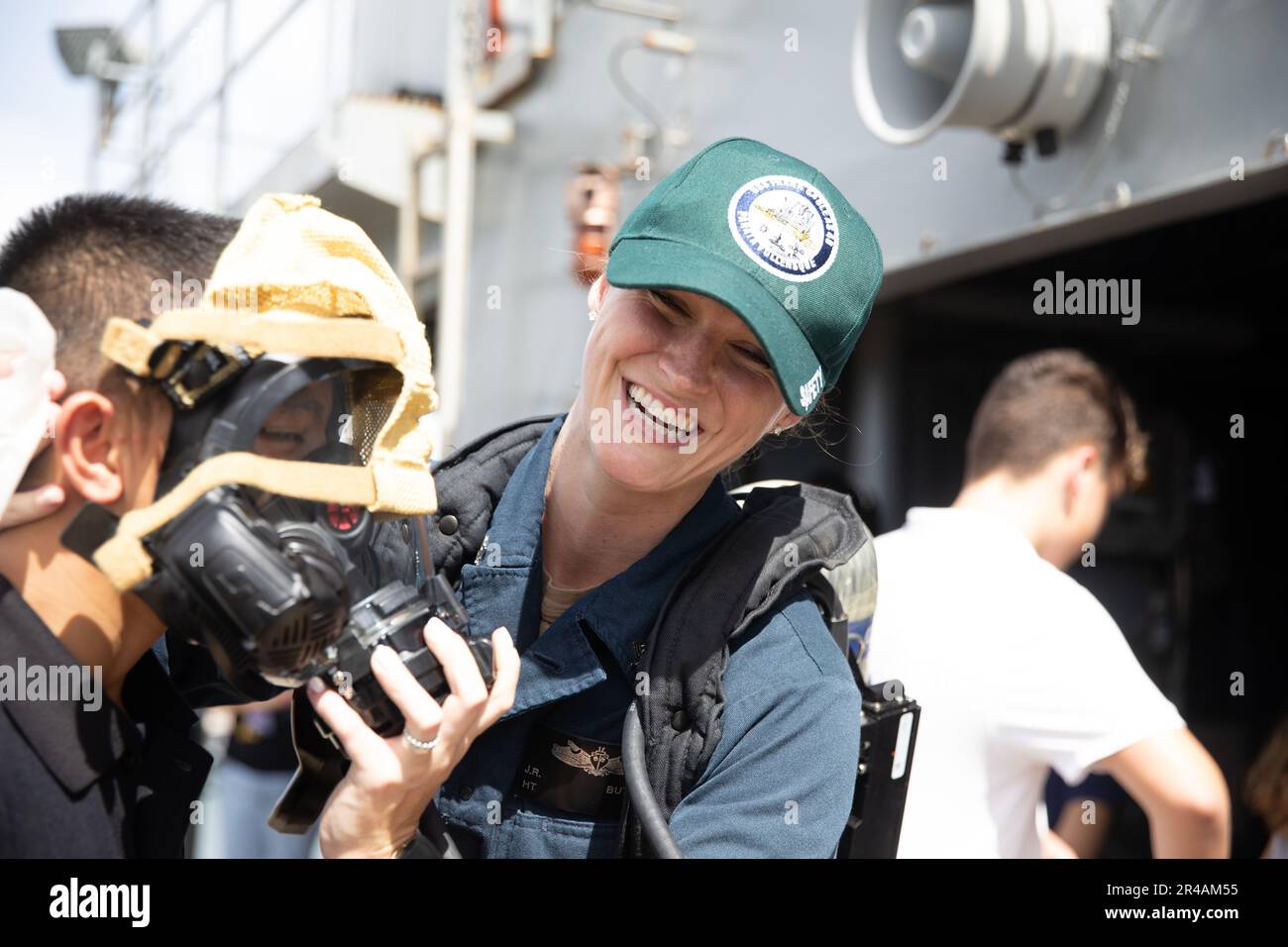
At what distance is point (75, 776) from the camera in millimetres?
1355

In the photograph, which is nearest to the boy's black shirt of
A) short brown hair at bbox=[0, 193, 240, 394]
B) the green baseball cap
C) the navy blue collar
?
short brown hair at bbox=[0, 193, 240, 394]

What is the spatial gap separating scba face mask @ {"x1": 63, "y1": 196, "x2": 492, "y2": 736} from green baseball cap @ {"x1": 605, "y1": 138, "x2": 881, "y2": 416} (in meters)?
0.35

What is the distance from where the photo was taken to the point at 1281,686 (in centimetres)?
598

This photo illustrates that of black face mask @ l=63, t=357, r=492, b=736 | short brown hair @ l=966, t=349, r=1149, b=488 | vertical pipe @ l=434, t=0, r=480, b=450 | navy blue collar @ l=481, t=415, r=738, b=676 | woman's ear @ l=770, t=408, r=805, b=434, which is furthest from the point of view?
vertical pipe @ l=434, t=0, r=480, b=450

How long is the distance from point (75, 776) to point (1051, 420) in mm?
2408

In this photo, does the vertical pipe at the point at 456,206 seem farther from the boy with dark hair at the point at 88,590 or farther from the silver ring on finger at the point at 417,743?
the silver ring on finger at the point at 417,743

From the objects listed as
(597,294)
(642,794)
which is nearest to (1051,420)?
(597,294)

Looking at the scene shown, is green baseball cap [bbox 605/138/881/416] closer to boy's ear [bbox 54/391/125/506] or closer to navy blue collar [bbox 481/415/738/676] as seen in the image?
navy blue collar [bbox 481/415/738/676]

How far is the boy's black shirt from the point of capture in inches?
52.2

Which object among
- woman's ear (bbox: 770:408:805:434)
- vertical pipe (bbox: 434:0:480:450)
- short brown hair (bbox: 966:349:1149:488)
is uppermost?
vertical pipe (bbox: 434:0:480:450)

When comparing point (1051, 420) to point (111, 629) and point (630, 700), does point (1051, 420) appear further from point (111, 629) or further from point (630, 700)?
point (111, 629)

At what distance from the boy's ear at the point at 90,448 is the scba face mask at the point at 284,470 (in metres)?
0.04

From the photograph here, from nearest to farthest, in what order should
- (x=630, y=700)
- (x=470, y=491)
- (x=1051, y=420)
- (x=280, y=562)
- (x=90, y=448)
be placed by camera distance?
(x=280, y=562), (x=90, y=448), (x=630, y=700), (x=470, y=491), (x=1051, y=420)
